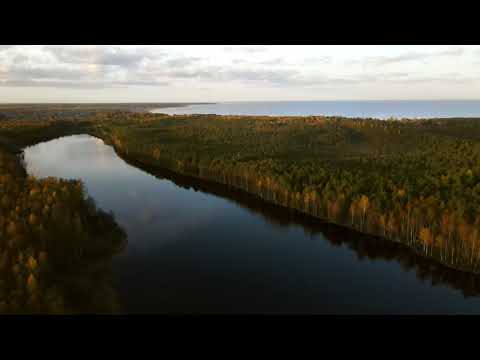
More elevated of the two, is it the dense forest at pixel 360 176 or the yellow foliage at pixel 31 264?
the dense forest at pixel 360 176

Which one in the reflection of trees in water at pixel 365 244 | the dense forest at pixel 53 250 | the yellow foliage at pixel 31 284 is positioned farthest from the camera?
the reflection of trees in water at pixel 365 244

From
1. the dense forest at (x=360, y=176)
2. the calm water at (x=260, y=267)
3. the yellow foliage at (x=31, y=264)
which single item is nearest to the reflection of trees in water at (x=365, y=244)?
the calm water at (x=260, y=267)

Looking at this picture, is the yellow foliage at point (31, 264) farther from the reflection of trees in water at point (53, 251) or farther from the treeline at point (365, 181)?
the treeline at point (365, 181)

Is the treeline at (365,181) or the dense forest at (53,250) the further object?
the treeline at (365,181)

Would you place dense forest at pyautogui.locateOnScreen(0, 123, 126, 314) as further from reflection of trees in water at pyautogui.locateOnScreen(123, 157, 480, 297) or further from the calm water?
reflection of trees in water at pyautogui.locateOnScreen(123, 157, 480, 297)

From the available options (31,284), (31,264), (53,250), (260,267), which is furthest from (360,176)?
(31,284)

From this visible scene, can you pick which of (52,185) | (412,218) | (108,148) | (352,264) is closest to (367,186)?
(412,218)

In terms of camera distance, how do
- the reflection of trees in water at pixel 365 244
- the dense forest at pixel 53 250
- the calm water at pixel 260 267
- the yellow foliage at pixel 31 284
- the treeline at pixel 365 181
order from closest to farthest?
the yellow foliage at pixel 31 284
the dense forest at pixel 53 250
the calm water at pixel 260 267
the reflection of trees in water at pixel 365 244
the treeline at pixel 365 181

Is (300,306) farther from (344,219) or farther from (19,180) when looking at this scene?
(19,180)
